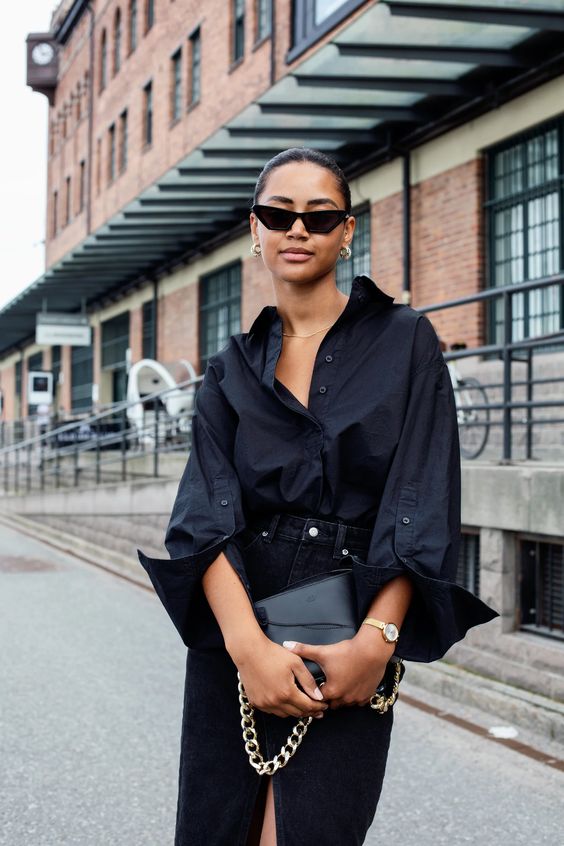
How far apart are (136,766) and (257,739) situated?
3.04 meters

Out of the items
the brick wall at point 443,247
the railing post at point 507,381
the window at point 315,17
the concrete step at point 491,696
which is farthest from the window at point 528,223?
the concrete step at point 491,696

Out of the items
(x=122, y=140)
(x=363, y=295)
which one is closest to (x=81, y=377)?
(x=122, y=140)

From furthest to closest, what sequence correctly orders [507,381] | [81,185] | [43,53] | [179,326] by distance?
1. [43,53]
2. [81,185]
3. [179,326]
4. [507,381]

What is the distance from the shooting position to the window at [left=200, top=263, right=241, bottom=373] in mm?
20484

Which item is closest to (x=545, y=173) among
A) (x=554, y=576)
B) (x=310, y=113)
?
(x=310, y=113)

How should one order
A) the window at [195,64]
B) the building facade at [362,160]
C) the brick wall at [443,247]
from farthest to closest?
the window at [195,64]
the brick wall at [443,247]
the building facade at [362,160]

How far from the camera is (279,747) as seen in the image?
2023 mm

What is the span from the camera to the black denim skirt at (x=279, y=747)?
1982 mm

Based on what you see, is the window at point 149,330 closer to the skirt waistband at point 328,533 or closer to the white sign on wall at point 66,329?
the white sign on wall at point 66,329

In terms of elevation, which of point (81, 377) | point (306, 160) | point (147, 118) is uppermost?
point (147, 118)

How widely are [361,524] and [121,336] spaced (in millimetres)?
26665

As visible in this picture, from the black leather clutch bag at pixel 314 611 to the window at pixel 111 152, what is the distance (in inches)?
1108

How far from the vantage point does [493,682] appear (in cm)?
593

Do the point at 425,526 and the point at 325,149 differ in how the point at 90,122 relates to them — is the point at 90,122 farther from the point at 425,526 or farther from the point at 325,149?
the point at 425,526
